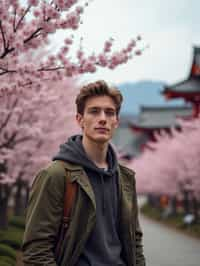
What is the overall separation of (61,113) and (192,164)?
976cm

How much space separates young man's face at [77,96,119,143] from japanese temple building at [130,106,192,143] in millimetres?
41234

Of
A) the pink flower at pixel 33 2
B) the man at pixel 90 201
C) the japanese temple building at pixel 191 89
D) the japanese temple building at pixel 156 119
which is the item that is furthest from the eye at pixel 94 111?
the japanese temple building at pixel 156 119

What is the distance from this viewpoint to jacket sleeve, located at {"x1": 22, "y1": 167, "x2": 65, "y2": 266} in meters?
2.49

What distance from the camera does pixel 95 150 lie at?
281cm

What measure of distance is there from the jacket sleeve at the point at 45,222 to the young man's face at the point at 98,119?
1.11ft

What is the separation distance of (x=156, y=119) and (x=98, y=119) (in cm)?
4629

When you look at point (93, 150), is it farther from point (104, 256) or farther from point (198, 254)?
point (198, 254)

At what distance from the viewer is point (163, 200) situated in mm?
36562

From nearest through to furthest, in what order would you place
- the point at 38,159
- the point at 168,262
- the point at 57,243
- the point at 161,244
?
the point at 57,243, the point at 168,262, the point at 38,159, the point at 161,244

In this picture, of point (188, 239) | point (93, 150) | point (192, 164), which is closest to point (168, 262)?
point (188, 239)

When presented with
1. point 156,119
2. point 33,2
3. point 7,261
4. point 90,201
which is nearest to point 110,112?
point 90,201

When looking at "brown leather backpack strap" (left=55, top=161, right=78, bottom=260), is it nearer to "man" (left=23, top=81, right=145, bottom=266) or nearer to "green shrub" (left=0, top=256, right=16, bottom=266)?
"man" (left=23, top=81, right=145, bottom=266)

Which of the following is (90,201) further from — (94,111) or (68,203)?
(94,111)

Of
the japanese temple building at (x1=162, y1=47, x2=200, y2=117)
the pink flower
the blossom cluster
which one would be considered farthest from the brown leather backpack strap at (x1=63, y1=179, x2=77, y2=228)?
the japanese temple building at (x1=162, y1=47, x2=200, y2=117)
